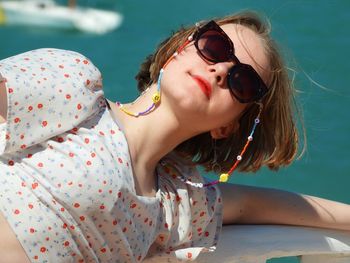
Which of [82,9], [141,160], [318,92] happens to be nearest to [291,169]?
[318,92]

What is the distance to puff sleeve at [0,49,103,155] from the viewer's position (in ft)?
5.73

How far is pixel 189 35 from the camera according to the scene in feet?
6.57

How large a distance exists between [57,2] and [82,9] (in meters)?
0.20

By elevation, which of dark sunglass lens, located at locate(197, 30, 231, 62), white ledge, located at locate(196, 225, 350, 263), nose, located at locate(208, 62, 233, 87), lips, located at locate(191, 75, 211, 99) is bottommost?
white ledge, located at locate(196, 225, 350, 263)

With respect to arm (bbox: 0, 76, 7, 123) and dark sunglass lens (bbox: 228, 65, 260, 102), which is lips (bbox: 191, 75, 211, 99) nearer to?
dark sunglass lens (bbox: 228, 65, 260, 102)

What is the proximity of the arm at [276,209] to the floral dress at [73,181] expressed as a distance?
0.48 feet

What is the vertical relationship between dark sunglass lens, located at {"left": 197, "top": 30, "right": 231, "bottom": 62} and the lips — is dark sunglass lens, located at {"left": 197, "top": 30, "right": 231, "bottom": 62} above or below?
above

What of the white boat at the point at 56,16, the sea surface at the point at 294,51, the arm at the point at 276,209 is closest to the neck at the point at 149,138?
the arm at the point at 276,209

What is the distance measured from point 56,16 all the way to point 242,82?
3788mm

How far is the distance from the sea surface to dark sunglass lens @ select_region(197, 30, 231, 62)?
2.58 ft

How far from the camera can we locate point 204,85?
1.84 metres

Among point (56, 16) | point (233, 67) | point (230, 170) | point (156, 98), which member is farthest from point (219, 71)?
point (56, 16)

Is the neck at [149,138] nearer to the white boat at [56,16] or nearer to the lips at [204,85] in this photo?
the lips at [204,85]

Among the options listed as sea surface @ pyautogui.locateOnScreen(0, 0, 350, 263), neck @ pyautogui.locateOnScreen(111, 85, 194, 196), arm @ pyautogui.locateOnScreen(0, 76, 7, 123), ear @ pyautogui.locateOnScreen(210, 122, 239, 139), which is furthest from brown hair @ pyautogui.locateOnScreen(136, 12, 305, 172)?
sea surface @ pyautogui.locateOnScreen(0, 0, 350, 263)
